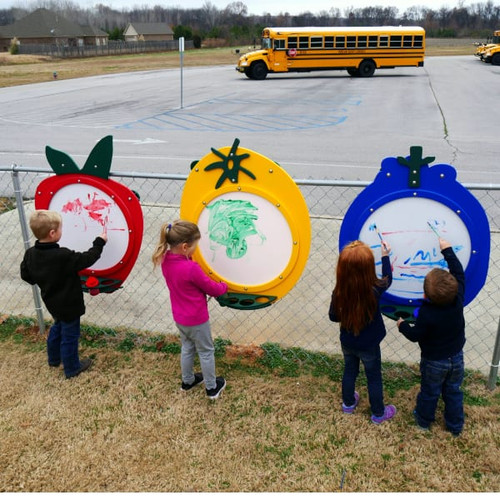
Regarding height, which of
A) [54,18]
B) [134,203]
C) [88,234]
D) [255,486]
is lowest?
[255,486]

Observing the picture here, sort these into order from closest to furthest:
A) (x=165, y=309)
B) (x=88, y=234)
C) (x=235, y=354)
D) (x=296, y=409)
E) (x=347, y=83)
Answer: (x=296, y=409), (x=88, y=234), (x=235, y=354), (x=165, y=309), (x=347, y=83)

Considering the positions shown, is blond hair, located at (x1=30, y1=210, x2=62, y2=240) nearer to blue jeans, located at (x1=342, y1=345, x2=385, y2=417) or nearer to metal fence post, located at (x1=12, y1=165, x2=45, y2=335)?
metal fence post, located at (x1=12, y1=165, x2=45, y2=335)

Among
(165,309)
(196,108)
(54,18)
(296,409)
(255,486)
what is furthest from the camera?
(54,18)

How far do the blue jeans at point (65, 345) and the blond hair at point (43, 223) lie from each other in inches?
29.5

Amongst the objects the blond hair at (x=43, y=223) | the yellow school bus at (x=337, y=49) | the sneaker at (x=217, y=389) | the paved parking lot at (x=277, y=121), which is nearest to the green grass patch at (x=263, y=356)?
the sneaker at (x=217, y=389)

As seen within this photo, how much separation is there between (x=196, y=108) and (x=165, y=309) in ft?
50.5

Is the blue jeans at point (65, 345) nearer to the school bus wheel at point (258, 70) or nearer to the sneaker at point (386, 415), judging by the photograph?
the sneaker at point (386, 415)

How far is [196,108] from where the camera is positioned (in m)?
19.5

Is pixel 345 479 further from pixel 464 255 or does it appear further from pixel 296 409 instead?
pixel 464 255

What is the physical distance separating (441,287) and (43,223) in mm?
2712

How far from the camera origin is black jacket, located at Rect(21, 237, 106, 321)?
12.4ft

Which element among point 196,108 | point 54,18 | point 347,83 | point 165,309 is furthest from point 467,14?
point 165,309

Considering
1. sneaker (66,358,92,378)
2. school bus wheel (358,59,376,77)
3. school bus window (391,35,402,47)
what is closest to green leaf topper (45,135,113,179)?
A: sneaker (66,358,92,378)

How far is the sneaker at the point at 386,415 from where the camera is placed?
3.60 metres
